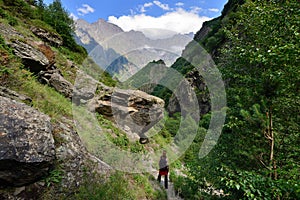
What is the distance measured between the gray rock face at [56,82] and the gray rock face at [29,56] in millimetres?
457

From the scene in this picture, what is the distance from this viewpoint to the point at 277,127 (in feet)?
13.3

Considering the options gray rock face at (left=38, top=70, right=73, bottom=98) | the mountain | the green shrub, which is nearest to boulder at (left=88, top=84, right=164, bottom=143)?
gray rock face at (left=38, top=70, right=73, bottom=98)

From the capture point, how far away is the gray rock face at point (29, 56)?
28.1 feet

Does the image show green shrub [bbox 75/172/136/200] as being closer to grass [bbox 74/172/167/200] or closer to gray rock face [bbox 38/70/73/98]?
grass [bbox 74/172/167/200]

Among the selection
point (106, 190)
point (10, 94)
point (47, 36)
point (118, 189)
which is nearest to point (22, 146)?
point (10, 94)

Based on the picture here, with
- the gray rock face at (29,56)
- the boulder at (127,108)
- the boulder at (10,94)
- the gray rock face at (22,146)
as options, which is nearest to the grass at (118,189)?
the gray rock face at (22,146)

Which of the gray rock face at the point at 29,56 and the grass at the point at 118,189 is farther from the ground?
the gray rock face at the point at 29,56

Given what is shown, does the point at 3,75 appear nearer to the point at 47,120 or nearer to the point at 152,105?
the point at 47,120

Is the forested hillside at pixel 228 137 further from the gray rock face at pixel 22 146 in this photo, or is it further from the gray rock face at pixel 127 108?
the gray rock face at pixel 127 108

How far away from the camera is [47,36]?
16531mm

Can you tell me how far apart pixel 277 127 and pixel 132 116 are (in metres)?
9.73

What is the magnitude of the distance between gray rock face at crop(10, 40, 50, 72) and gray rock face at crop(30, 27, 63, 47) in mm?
7577

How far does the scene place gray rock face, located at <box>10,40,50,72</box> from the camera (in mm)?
8562

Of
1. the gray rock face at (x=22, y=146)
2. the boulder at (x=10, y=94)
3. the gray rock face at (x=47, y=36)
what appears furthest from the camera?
the gray rock face at (x=47, y=36)
